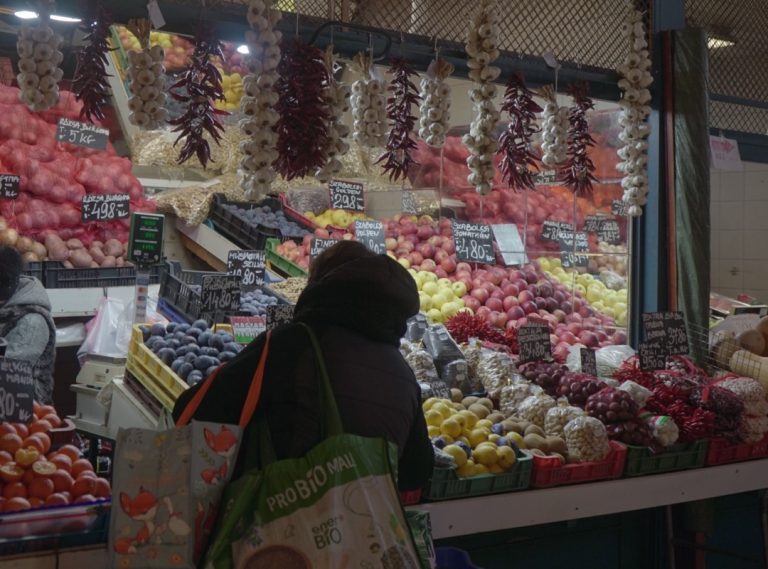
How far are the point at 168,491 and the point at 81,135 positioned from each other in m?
4.47

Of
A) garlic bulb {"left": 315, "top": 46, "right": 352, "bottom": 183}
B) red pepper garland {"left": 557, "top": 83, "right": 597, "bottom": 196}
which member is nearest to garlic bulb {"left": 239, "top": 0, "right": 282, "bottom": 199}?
garlic bulb {"left": 315, "top": 46, "right": 352, "bottom": 183}

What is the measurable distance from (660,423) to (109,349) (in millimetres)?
3174

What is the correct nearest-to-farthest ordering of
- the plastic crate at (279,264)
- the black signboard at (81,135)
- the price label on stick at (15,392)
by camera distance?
the price label on stick at (15,392) → the black signboard at (81,135) → the plastic crate at (279,264)

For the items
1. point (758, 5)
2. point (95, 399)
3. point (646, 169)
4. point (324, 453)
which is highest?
point (758, 5)

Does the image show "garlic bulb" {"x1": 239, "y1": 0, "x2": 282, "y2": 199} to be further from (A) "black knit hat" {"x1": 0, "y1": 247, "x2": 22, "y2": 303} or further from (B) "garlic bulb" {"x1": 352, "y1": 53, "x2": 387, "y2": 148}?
(A) "black knit hat" {"x1": 0, "y1": 247, "x2": 22, "y2": 303}

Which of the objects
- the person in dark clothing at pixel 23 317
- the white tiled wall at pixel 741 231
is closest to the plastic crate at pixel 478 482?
the person in dark clothing at pixel 23 317

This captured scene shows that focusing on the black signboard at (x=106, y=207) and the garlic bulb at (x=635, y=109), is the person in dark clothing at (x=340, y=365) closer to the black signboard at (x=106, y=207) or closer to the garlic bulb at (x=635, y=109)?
the garlic bulb at (x=635, y=109)

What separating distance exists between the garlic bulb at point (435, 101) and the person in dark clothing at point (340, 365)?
139 cm

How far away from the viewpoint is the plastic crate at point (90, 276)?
5.75 meters

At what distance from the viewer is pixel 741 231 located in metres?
9.85

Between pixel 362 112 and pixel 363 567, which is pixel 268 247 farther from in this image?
pixel 363 567

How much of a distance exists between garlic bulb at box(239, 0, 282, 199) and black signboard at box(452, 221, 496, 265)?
234 cm

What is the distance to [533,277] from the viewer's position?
6082mm

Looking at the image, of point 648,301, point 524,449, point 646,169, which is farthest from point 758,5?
point 524,449
